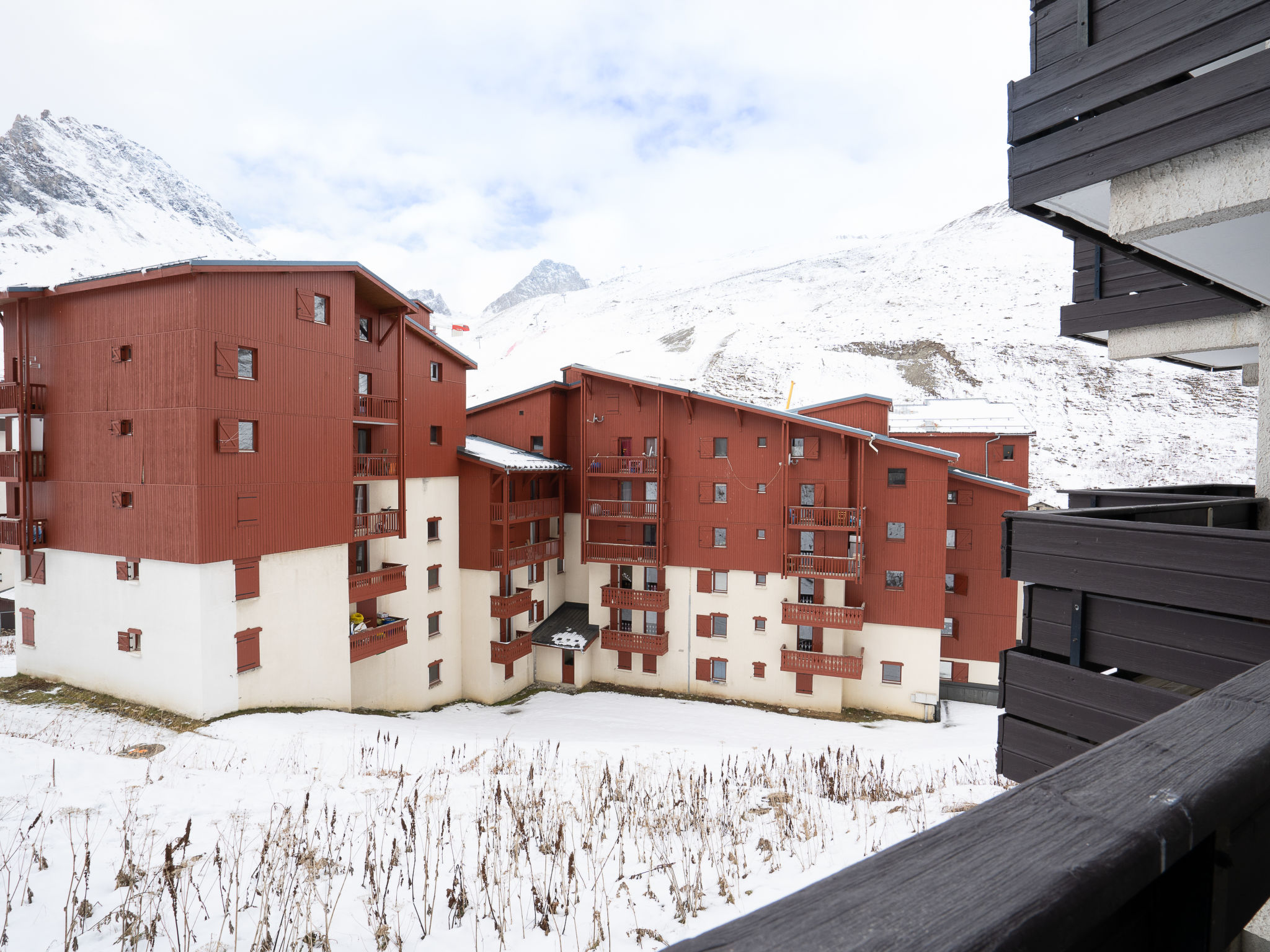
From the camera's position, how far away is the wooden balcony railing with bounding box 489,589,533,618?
26.0 metres

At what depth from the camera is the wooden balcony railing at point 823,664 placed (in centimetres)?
2569

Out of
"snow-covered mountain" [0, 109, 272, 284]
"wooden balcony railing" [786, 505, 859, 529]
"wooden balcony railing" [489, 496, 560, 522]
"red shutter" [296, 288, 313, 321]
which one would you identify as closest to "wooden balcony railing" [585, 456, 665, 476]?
"wooden balcony railing" [489, 496, 560, 522]

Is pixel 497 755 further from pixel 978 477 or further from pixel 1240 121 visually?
pixel 978 477

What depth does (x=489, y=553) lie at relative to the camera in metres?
26.0

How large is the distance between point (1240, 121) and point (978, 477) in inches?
1026

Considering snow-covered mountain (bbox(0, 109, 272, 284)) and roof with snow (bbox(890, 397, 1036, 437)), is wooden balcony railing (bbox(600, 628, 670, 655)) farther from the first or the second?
snow-covered mountain (bbox(0, 109, 272, 284))

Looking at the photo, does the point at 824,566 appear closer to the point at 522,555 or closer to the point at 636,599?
the point at 636,599

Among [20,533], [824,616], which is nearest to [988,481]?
[824,616]

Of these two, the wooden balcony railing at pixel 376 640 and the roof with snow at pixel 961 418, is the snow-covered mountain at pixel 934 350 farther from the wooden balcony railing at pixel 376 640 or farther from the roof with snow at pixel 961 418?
the wooden balcony railing at pixel 376 640

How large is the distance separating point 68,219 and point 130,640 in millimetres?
154315

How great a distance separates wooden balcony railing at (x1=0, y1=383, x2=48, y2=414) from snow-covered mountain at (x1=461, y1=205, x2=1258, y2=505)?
4460 cm

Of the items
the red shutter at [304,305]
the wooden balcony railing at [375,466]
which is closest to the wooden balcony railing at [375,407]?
the wooden balcony railing at [375,466]

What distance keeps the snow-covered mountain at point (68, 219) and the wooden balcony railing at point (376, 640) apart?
8621 centimetres

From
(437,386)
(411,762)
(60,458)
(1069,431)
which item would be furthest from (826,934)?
(1069,431)
